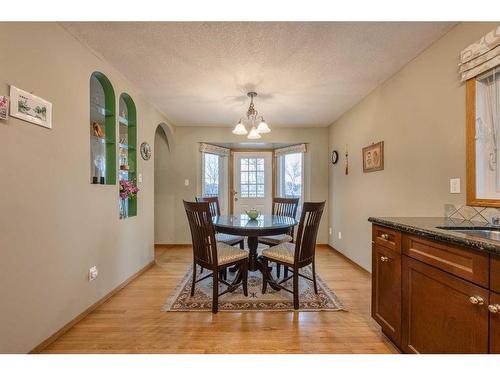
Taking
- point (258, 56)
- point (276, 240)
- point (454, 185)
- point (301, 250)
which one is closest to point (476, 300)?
point (454, 185)

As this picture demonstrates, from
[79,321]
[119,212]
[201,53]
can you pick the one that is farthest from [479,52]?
[79,321]

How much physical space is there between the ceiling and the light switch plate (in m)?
1.08

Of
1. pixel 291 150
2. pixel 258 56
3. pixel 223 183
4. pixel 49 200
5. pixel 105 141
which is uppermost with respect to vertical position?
pixel 258 56

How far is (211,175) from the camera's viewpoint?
4508 mm

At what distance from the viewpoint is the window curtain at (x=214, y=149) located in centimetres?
419

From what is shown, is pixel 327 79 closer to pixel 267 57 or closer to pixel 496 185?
pixel 267 57

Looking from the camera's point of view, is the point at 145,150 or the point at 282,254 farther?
the point at 145,150

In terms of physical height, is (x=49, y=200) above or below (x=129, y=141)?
below

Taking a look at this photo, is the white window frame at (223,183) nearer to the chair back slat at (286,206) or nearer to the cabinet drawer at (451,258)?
the chair back slat at (286,206)

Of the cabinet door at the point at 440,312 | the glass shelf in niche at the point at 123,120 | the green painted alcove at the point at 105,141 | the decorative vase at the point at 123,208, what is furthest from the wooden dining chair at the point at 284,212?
the glass shelf in niche at the point at 123,120

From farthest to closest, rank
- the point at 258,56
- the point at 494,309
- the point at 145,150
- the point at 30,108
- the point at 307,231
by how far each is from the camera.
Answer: the point at 145,150, the point at 307,231, the point at 258,56, the point at 30,108, the point at 494,309

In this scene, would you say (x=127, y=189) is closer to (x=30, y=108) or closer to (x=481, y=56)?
(x=30, y=108)

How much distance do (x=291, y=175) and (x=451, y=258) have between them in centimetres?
362
